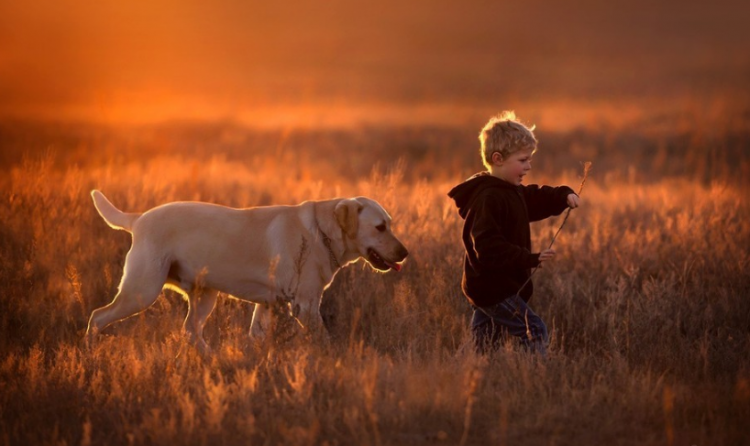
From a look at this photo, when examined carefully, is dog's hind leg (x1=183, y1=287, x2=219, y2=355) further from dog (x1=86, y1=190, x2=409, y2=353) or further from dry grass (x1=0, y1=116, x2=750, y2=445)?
dry grass (x1=0, y1=116, x2=750, y2=445)

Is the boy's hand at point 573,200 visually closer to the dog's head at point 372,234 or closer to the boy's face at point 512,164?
the boy's face at point 512,164

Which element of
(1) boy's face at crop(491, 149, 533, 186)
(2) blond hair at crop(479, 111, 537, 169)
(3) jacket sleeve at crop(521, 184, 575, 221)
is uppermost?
(2) blond hair at crop(479, 111, 537, 169)

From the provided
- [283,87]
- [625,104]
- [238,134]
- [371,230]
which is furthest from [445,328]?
[283,87]

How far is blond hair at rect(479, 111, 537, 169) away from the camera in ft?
19.2

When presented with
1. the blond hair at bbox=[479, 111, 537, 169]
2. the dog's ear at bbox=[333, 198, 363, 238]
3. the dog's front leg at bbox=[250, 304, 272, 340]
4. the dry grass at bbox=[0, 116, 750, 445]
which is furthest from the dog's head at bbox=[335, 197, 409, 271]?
the blond hair at bbox=[479, 111, 537, 169]

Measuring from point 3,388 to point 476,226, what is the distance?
10.1 feet

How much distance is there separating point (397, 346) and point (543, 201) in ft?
4.91

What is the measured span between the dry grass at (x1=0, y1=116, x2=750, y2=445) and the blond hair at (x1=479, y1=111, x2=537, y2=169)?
4.44ft

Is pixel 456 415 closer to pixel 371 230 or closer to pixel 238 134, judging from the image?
pixel 371 230

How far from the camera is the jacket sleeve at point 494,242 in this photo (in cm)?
561

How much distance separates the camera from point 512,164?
591cm

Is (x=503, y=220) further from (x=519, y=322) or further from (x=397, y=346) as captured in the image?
(x=397, y=346)

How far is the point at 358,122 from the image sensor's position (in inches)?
1227

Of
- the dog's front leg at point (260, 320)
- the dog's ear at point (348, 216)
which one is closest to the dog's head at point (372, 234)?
the dog's ear at point (348, 216)
